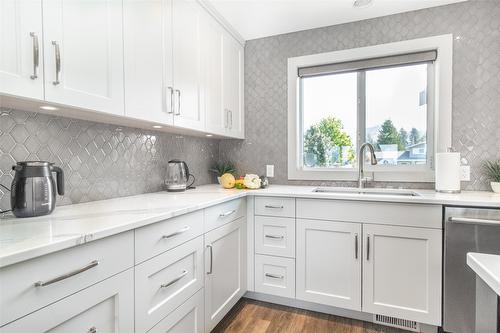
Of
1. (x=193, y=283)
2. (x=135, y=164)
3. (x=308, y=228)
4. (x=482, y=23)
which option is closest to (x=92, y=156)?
(x=135, y=164)

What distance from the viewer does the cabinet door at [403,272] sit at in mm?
1702

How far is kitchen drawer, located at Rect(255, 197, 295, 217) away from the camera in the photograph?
202 cm

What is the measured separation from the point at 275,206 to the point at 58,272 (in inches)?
57.4

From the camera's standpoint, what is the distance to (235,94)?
2578 millimetres

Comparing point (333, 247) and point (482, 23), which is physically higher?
point (482, 23)

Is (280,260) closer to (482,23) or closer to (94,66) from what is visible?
(94,66)

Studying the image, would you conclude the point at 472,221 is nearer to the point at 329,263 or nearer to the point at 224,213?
the point at 329,263

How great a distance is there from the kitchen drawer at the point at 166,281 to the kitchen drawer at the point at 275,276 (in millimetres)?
691

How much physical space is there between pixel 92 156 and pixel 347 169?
78.0 inches

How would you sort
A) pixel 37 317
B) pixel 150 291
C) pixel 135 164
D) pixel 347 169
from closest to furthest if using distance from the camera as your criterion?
pixel 37 317
pixel 150 291
pixel 135 164
pixel 347 169

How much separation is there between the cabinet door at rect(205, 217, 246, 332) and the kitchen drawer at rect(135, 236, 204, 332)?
0.36 ft

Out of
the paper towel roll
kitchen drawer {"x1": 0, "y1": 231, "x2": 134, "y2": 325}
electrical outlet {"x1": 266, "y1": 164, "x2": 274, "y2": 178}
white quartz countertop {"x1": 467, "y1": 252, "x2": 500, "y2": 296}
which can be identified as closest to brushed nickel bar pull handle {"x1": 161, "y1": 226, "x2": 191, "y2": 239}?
kitchen drawer {"x1": 0, "y1": 231, "x2": 134, "y2": 325}

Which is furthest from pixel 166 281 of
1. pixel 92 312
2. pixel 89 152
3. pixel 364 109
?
pixel 364 109

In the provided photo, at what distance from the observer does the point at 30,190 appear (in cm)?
109
